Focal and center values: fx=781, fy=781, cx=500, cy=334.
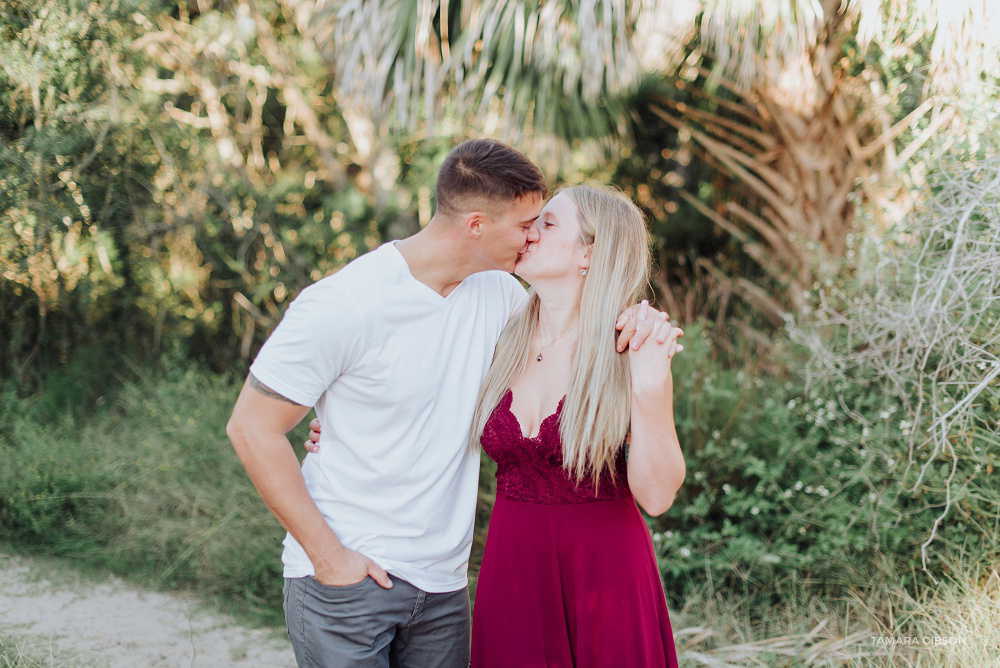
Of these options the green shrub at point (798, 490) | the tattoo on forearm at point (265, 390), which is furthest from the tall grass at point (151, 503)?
the tattoo on forearm at point (265, 390)

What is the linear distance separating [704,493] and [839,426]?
0.77 m

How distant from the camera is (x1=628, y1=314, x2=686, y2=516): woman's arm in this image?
2096 millimetres

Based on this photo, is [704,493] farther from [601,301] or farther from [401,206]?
[401,206]

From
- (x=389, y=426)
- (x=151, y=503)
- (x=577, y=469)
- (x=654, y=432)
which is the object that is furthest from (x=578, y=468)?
(x=151, y=503)

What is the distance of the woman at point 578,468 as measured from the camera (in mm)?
2234

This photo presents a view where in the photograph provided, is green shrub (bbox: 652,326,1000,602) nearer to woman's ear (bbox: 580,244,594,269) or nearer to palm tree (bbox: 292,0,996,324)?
palm tree (bbox: 292,0,996,324)

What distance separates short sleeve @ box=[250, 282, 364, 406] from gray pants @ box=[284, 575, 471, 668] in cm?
53

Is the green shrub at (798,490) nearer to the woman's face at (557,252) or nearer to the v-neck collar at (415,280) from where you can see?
the woman's face at (557,252)

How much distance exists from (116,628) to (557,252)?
2.97m

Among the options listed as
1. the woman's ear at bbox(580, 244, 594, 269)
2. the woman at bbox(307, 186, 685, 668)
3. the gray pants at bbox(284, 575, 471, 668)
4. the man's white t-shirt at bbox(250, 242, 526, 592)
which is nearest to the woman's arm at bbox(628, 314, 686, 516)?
the woman at bbox(307, 186, 685, 668)

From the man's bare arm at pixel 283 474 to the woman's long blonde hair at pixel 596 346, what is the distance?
1.75 feet

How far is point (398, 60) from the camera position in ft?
17.8

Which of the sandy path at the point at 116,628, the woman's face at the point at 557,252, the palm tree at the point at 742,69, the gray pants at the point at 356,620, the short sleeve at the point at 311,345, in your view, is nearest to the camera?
the short sleeve at the point at 311,345

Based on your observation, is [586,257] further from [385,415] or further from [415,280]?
[385,415]
